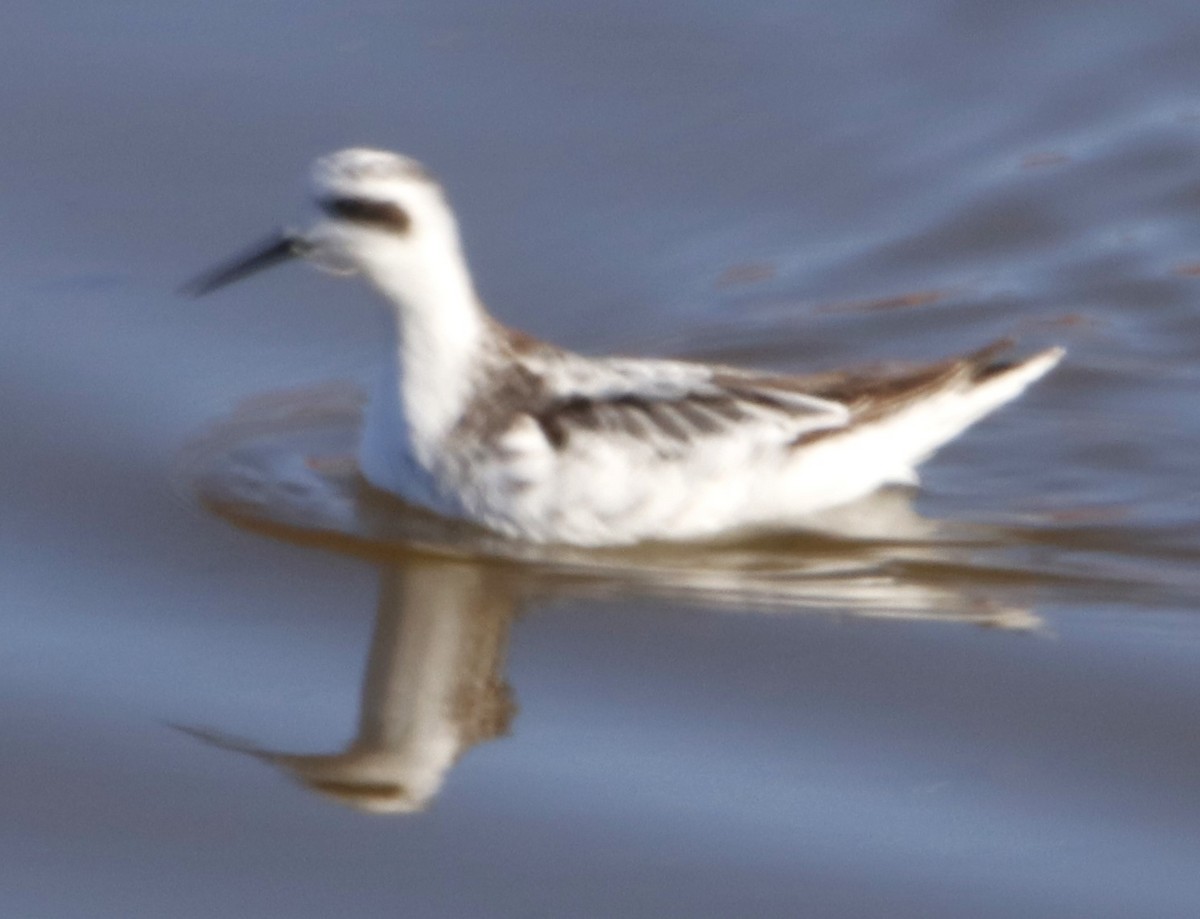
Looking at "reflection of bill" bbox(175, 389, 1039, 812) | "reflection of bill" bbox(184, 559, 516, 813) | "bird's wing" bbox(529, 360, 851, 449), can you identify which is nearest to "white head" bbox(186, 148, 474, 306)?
"bird's wing" bbox(529, 360, 851, 449)

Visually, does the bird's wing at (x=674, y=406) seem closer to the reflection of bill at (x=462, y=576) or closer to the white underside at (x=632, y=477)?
the white underside at (x=632, y=477)

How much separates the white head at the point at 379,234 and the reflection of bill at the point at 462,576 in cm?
85

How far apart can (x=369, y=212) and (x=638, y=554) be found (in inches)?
61.1

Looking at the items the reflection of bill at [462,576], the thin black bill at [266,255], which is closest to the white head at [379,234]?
the thin black bill at [266,255]

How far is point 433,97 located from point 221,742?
5206mm

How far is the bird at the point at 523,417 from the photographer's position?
9.30 meters

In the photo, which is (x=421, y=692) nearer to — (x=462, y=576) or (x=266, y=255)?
(x=462, y=576)

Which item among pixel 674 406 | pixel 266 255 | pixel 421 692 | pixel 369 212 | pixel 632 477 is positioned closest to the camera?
pixel 421 692

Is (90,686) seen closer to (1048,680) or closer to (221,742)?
(221,742)

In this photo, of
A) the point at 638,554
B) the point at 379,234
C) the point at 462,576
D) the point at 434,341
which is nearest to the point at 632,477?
the point at 638,554

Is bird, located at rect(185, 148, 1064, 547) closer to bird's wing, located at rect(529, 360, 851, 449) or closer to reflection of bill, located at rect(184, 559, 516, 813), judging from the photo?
bird's wing, located at rect(529, 360, 851, 449)

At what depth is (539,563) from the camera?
938 cm

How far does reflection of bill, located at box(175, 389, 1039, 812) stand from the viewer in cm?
845

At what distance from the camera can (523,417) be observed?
9375 millimetres
